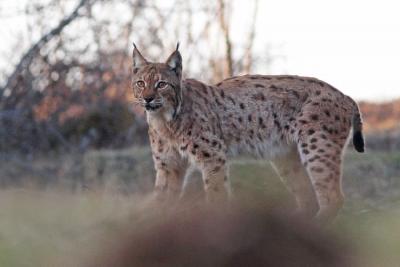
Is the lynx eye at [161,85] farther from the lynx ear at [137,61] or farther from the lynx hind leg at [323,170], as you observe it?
the lynx hind leg at [323,170]

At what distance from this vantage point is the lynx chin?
8766 millimetres

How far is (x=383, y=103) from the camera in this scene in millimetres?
21125

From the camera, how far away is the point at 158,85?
866 centimetres

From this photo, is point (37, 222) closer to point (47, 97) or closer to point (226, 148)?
point (226, 148)

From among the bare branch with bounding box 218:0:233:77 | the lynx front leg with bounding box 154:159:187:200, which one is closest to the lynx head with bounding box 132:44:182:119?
the lynx front leg with bounding box 154:159:187:200

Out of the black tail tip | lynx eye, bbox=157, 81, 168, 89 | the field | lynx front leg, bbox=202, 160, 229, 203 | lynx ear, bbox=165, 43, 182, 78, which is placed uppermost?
lynx ear, bbox=165, 43, 182, 78

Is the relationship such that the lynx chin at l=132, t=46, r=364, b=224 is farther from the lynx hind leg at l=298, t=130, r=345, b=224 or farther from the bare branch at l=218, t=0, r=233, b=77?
the bare branch at l=218, t=0, r=233, b=77

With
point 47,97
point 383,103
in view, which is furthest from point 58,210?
point 383,103

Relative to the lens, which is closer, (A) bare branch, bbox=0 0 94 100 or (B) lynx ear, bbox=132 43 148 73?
(B) lynx ear, bbox=132 43 148 73

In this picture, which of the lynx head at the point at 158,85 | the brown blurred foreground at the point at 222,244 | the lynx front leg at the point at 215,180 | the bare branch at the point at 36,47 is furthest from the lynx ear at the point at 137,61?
the bare branch at the point at 36,47

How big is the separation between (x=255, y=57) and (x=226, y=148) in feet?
21.6

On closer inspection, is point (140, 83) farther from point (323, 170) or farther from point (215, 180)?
point (323, 170)

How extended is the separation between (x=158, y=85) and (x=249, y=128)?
3.54ft

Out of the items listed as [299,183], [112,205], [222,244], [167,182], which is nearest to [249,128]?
[299,183]
